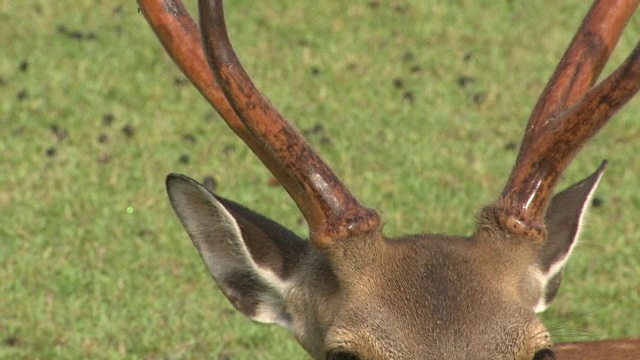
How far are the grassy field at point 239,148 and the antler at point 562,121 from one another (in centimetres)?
121

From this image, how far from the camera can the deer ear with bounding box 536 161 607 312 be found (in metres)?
5.55

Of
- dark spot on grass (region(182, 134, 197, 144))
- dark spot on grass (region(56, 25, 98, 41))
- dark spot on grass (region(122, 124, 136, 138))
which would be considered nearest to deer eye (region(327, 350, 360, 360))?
dark spot on grass (region(182, 134, 197, 144))

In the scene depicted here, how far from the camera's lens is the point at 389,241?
535 centimetres

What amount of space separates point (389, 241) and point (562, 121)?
2.61 feet

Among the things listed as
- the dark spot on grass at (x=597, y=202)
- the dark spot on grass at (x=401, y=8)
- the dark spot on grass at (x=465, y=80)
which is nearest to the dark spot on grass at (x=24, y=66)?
the dark spot on grass at (x=465, y=80)

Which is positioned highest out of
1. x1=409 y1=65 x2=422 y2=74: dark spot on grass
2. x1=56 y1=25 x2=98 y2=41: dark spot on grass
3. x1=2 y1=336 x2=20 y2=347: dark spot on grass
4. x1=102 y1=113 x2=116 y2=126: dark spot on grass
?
x1=409 y1=65 x2=422 y2=74: dark spot on grass

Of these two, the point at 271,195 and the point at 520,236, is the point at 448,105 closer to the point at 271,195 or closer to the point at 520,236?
the point at 271,195

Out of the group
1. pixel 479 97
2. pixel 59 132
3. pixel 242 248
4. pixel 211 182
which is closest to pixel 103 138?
pixel 59 132

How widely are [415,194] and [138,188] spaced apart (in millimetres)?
2040

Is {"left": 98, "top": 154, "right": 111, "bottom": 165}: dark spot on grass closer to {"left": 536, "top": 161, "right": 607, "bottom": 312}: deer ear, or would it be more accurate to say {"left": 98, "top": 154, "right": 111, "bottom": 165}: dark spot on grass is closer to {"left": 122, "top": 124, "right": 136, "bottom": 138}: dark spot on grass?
{"left": 122, "top": 124, "right": 136, "bottom": 138}: dark spot on grass

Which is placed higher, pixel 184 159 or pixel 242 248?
pixel 184 159

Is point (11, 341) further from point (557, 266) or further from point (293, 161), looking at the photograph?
point (557, 266)

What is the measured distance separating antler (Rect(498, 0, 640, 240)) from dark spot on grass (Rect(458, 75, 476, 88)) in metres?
6.90

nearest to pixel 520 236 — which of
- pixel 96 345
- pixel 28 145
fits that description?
pixel 96 345
